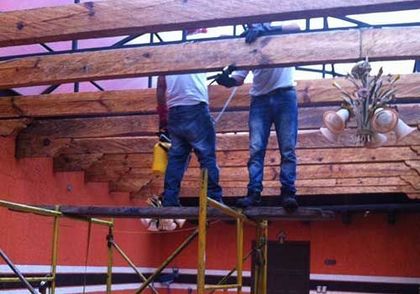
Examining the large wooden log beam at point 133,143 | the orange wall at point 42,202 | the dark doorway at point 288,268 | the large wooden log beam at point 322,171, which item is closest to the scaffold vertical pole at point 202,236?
the large wooden log beam at point 133,143

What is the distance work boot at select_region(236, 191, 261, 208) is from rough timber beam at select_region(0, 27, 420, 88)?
0.82 metres

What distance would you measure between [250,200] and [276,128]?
53cm

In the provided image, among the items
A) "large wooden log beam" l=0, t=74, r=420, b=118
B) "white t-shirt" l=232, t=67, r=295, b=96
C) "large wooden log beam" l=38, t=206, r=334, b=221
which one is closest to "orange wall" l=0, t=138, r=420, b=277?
"large wooden log beam" l=0, t=74, r=420, b=118

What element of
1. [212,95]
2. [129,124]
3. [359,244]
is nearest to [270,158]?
[129,124]

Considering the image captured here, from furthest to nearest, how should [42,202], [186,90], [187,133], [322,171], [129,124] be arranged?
[322,171] → [42,202] → [129,124] → [186,90] → [187,133]

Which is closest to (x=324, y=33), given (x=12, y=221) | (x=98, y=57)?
(x=98, y=57)

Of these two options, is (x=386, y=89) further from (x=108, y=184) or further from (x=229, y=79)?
(x=108, y=184)

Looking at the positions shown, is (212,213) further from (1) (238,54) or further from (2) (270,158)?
(2) (270,158)

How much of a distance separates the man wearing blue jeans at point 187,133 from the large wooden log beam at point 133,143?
7.71 ft

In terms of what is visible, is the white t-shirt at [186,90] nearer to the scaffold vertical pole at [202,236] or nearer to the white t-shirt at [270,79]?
the white t-shirt at [270,79]

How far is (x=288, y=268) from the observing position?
38.1 ft

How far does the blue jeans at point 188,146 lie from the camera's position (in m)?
4.23

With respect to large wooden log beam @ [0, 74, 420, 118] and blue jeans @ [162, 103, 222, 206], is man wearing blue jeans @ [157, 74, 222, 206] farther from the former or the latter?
large wooden log beam @ [0, 74, 420, 118]

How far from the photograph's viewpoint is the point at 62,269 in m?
8.10
